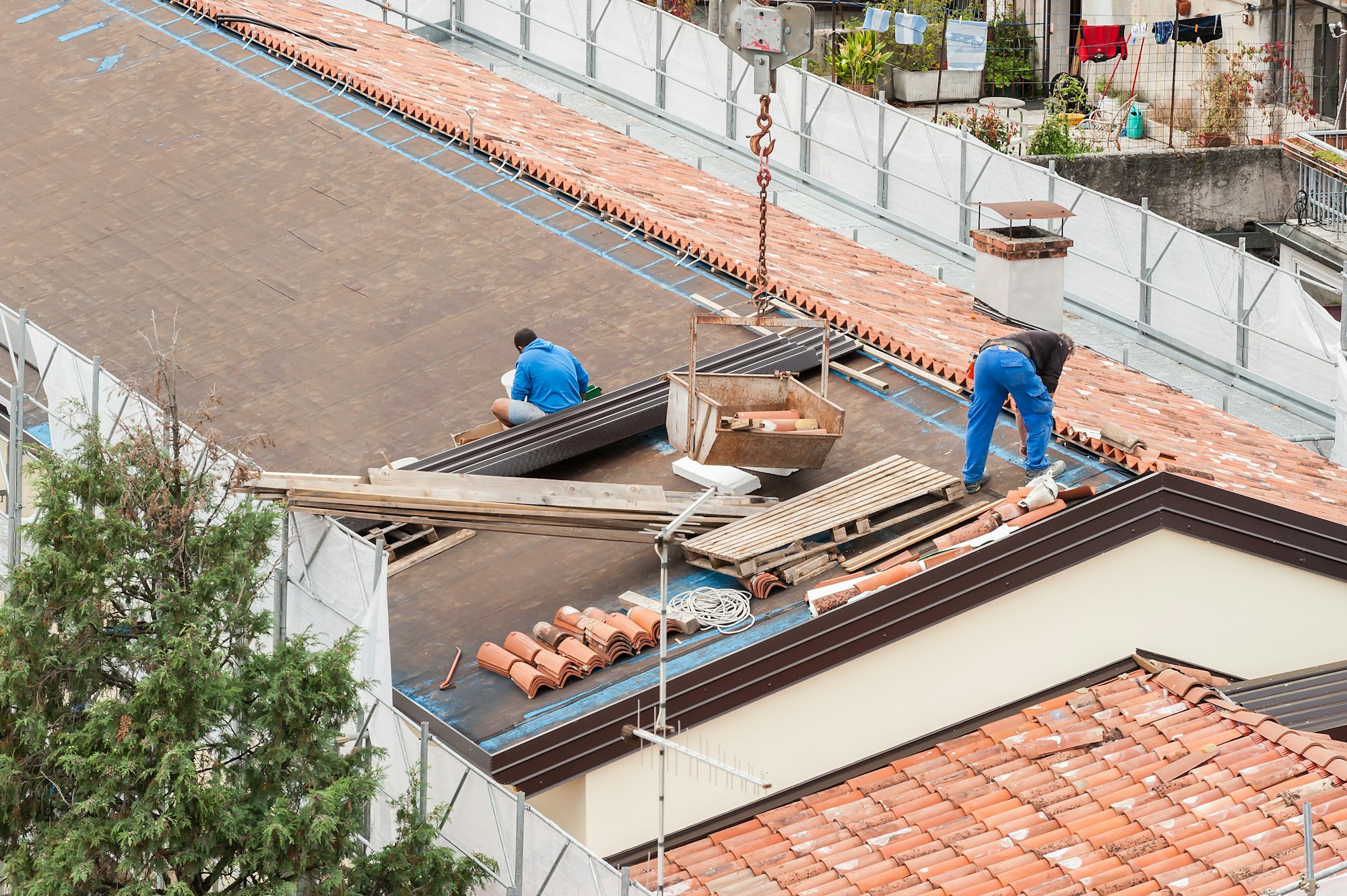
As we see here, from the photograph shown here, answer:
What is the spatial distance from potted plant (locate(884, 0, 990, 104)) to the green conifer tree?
99.5 ft

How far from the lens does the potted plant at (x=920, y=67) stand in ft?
137

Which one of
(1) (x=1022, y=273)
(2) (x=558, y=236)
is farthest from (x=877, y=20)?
(2) (x=558, y=236)

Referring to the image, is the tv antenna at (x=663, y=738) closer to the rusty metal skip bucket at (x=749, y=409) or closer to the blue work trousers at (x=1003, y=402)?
the rusty metal skip bucket at (x=749, y=409)

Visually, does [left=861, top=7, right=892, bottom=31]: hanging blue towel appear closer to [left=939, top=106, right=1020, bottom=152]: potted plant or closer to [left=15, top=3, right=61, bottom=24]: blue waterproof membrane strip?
[left=939, top=106, right=1020, bottom=152]: potted plant

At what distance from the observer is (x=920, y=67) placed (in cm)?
4222

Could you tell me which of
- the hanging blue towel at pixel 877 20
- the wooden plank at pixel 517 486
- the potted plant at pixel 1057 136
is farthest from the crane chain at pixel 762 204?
the potted plant at pixel 1057 136

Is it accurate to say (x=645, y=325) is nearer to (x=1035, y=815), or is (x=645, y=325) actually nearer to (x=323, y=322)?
(x=323, y=322)

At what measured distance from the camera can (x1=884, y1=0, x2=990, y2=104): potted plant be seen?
137ft

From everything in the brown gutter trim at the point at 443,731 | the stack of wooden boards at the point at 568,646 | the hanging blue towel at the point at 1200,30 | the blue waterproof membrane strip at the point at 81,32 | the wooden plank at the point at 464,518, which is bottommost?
the brown gutter trim at the point at 443,731

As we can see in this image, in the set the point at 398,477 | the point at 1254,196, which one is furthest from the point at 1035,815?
the point at 1254,196

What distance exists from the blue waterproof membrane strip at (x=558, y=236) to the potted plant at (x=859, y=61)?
14.1 meters

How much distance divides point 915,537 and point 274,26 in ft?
54.9

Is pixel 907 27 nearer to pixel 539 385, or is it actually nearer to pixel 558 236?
pixel 558 236

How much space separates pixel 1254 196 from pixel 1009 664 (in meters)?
23.2
